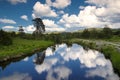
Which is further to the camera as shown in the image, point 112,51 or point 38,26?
point 38,26

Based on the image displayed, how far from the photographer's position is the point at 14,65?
5053 cm

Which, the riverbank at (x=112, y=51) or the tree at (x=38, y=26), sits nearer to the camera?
the riverbank at (x=112, y=51)

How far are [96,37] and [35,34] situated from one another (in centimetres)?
6076

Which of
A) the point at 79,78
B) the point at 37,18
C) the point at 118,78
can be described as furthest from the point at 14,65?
the point at 37,18

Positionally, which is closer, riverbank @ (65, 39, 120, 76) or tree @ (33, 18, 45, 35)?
riverbank @ (65, 39, 120, 76)

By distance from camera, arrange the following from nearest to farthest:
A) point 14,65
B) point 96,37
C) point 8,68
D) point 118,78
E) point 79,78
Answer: point 118,78, point 79,78, point 8,68, point 14,65, point 96,37

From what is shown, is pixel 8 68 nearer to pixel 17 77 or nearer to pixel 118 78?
pixel 17 77

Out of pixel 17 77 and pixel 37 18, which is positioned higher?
pixel 37 18

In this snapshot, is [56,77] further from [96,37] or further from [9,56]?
[96,37]

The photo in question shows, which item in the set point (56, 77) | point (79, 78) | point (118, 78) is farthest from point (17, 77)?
point (118, 78)

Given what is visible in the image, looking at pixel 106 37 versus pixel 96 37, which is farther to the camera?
pixel 96 37

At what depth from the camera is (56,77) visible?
36.5m

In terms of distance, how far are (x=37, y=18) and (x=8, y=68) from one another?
101 m

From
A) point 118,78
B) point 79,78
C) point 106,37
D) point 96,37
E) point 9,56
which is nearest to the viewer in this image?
point 118,78
